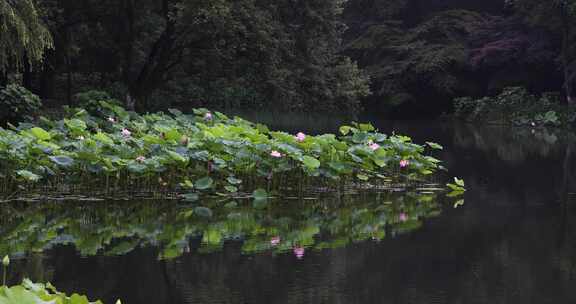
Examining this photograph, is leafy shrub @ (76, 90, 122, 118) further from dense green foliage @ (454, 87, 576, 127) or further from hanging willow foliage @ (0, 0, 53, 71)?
dense green foliage @ (454, 87, 576, 127)

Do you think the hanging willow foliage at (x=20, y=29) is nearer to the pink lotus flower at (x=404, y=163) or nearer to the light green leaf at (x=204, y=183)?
the light green leaf at (x=204, y=183)

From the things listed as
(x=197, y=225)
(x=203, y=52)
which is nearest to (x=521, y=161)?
(x=203, y=52)

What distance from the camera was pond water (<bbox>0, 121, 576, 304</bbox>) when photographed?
18.2 feet

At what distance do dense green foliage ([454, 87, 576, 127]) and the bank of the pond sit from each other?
19.8 metres

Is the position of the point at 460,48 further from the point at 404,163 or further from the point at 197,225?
the point at 197,225

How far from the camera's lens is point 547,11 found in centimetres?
3119

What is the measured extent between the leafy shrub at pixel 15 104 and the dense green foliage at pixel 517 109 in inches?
772

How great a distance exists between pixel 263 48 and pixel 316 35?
3.17 metres

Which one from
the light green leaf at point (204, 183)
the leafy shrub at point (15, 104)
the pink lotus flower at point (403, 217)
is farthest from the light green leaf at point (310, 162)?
the leafy shrub at point (15, 104)

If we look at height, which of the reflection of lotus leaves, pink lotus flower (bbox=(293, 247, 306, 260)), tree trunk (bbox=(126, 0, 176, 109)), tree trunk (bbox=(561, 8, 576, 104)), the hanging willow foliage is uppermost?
tree trunk (bbox=(561, 8, 576, 104))

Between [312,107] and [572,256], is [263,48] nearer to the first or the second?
[312,107]

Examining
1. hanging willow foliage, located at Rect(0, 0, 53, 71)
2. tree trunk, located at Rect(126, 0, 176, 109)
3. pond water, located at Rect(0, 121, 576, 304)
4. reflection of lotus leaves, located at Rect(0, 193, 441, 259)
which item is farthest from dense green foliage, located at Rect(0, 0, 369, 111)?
pond water, located at Rect(0, 121, 576, 304)

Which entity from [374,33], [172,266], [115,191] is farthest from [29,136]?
[374,33]

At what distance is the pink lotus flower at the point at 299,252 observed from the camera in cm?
654
